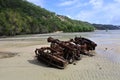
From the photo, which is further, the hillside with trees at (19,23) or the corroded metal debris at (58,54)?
the hillside with trees at (19,23)

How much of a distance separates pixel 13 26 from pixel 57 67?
7048 centimetres

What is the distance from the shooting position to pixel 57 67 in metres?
15.7

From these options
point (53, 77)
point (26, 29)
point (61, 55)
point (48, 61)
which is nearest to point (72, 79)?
point (53, 77)

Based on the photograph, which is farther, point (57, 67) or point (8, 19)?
point (8, 19)

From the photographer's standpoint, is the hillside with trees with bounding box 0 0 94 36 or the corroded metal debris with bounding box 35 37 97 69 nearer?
the corroded metal debris with bounding box 35 37 97 69

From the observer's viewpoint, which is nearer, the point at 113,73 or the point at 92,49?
the point at 113,73

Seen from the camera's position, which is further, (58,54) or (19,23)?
(19,23)

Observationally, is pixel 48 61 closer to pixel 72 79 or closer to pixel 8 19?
pixel 72 79

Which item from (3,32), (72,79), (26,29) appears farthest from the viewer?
(26,29)

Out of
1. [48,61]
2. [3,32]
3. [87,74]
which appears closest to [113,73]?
[87,74]

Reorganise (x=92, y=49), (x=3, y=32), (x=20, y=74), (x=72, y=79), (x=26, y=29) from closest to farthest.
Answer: (x=72, y=79)
(x=20, y=74)
(x=92, y=49)
(x=3, y=32)
(x=26, y=29)

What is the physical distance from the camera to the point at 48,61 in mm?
16375

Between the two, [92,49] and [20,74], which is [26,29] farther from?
[20,74]

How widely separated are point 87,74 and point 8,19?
75.1 meters
